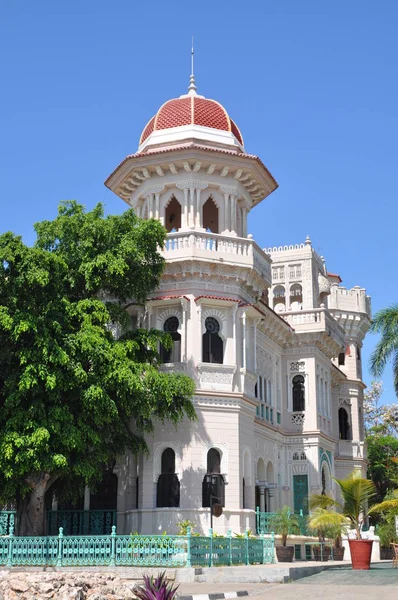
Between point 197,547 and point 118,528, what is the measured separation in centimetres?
586

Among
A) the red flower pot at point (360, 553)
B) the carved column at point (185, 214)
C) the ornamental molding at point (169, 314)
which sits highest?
the carved column at point (185, 214)

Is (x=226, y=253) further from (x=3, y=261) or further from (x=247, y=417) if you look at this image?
(x=3, y=261)

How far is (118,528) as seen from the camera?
2466 centimetres

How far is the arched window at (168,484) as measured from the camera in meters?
24.0

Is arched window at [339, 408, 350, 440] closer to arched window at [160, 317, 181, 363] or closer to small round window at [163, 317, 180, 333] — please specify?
arched window at [160, 317, 181, 363]

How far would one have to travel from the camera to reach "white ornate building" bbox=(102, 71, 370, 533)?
24.2 m

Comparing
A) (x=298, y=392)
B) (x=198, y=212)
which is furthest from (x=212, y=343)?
(x=298, y=392)

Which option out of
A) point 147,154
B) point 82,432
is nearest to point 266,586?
point 82,432

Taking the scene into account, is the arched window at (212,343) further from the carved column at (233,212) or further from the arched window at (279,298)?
the arched window at (279,298)

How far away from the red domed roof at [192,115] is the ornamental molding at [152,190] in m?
2.37

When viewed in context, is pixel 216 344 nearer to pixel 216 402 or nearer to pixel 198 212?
pixel 216 402

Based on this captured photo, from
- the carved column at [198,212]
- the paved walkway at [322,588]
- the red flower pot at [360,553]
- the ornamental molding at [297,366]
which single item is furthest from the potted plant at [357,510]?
the ornamental molding at [297,366]

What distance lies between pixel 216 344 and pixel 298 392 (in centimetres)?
962

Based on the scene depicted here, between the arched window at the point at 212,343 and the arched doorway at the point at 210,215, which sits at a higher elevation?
the arched doorway at the point at 210,215
